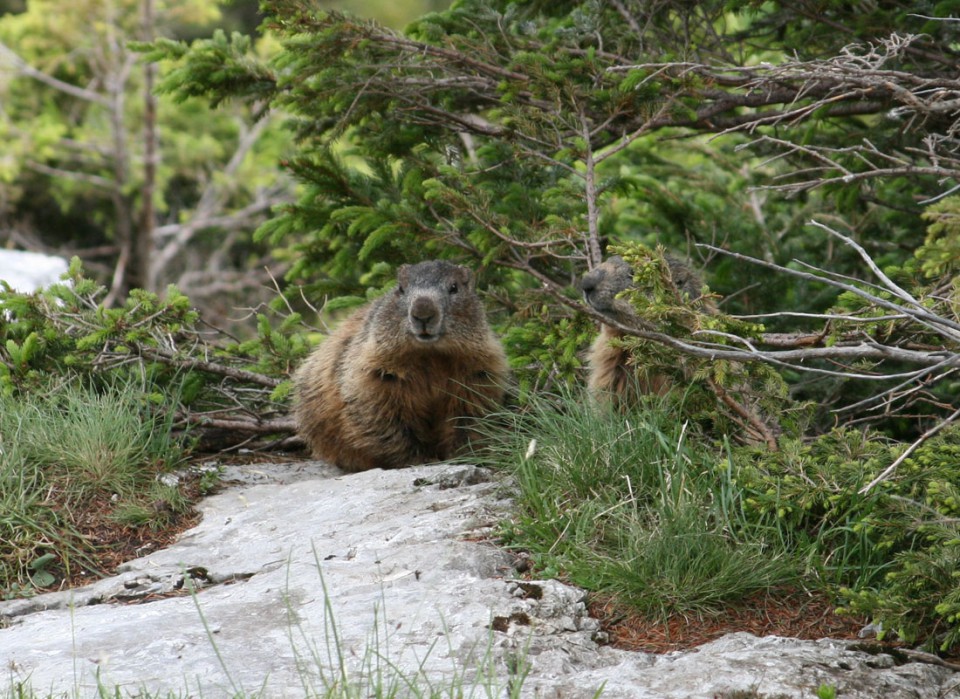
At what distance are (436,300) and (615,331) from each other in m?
0.96

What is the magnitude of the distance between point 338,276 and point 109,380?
1812 mm

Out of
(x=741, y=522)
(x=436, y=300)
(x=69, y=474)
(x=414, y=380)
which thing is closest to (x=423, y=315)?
(x=436, y=300)

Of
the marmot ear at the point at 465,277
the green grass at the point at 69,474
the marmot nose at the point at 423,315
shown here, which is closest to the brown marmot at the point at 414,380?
the marmot ear at the point at 465,277

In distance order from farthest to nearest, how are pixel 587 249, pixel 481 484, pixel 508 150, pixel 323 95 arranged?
pixel 508 150 → pixel 323 95 → pixel 587 249 → pixel 481 484

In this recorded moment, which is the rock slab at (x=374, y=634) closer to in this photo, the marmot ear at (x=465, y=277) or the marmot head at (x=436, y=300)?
the marmot head at (x=436, y=300)

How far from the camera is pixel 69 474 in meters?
5.43

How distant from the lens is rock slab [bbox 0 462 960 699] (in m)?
3.54

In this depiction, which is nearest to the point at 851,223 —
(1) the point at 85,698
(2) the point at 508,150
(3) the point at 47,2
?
(2) the point at 508,150

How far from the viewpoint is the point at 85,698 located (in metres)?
3.42

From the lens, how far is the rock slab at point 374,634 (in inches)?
139

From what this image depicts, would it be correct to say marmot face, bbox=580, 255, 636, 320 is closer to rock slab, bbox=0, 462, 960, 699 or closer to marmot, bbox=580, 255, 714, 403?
marmot, bbox=580, 255, 714, 403

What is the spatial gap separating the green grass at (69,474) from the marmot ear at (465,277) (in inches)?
70.6

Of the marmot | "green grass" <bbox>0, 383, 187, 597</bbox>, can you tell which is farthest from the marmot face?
"green grass" <bbox>0, 383, 187, 597</bbox>

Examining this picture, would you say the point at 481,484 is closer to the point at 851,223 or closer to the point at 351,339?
the point at 351,339
